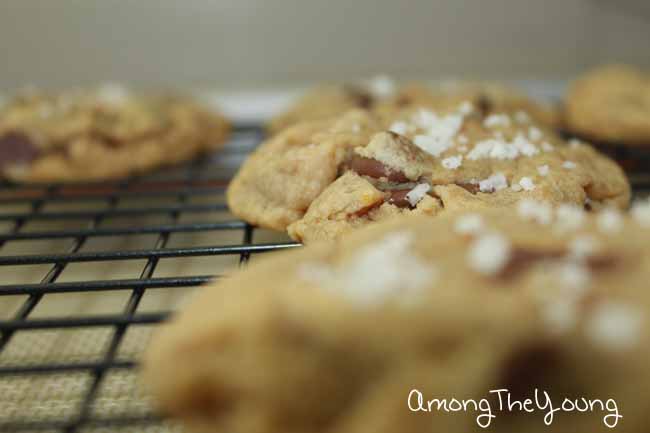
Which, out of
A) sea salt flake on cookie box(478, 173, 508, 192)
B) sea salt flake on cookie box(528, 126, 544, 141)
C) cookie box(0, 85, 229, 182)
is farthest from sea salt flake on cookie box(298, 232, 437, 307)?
cookie box(0, 85, 229, 182)

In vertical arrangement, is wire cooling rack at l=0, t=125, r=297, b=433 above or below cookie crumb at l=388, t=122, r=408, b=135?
below

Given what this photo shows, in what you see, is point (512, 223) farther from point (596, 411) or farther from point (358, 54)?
point (358, 54)

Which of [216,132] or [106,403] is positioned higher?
[216,132]

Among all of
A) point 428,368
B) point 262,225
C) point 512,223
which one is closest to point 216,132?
point 262,225

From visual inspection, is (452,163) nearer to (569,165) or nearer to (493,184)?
(493,184)

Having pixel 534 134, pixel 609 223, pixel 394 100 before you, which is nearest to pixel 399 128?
pixel 534 134

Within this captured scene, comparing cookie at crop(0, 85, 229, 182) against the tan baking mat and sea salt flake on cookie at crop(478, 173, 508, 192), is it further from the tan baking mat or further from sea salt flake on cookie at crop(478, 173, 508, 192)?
sea salt flake on cookie at crop(478, 173, 508, 192)
